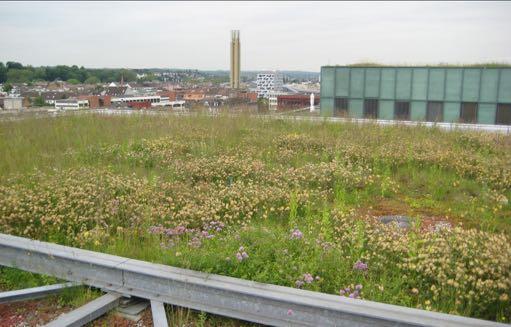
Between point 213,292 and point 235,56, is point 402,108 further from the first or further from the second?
point 235,56

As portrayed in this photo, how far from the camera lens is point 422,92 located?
103 feet

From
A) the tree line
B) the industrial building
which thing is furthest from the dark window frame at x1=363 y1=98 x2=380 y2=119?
the tree line

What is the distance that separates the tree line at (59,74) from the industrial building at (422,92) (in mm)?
45409

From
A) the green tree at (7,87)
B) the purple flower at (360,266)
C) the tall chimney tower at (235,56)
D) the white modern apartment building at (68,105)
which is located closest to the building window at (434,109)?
the white modern apartment building at (68,105)

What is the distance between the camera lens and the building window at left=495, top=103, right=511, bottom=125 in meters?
29.5

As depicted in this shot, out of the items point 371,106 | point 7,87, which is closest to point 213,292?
point 371,106

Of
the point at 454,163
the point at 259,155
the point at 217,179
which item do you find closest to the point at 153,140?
the point at 259,155

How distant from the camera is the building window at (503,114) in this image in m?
29.5

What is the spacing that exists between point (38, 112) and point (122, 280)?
15.5 metres

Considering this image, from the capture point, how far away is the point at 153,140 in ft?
37.2

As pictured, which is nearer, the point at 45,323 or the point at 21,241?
the point at 45,323

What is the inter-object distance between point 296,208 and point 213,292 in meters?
2.63

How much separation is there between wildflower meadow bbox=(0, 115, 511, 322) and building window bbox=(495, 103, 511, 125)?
2095 cm

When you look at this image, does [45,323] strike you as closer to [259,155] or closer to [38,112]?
[259,155]
